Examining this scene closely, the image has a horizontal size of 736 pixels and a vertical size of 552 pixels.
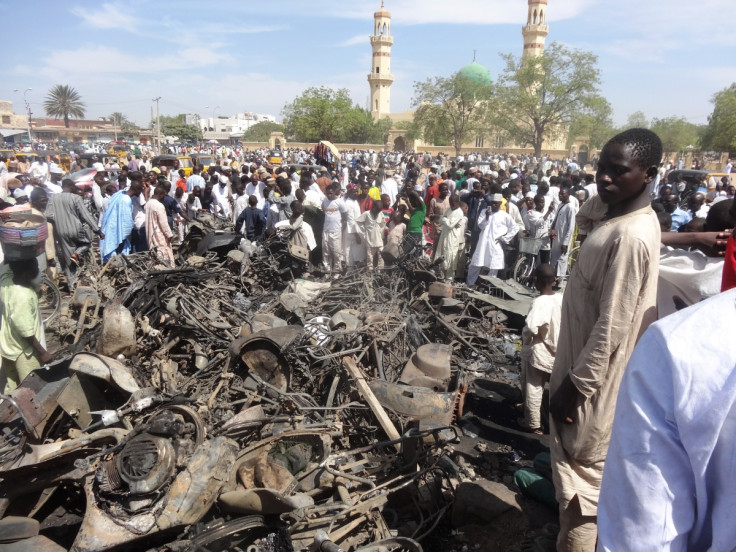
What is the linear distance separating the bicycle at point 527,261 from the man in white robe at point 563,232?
0.34m

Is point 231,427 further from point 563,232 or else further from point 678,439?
point 563,232

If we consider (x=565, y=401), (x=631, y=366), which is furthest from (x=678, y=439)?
(x=565, y=401)

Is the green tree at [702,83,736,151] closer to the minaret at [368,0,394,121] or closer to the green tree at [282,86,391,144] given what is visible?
the green tree at [282,86,391,144]

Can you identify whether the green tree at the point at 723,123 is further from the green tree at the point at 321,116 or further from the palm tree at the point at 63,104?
the palm tree at the point at 63,104

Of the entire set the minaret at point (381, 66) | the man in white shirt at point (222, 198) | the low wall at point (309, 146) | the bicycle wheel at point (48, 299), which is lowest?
the bicycle wheel at point (48, 299)

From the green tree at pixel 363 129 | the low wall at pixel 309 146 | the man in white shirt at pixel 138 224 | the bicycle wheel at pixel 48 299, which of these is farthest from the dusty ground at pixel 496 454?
the green tree at pixel 363 129

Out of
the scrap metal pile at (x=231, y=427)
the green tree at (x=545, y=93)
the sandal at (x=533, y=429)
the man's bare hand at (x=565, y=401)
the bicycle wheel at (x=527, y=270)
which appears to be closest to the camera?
the man's bare hand at (x=565, y=401)

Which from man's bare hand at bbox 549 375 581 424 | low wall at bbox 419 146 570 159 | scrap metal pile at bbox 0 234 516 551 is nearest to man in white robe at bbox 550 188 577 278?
scrap metal pile at bbox 0 234 516 551

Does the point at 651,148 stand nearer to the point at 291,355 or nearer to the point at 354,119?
the point at 291,355

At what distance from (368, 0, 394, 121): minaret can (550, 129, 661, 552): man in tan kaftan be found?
227 feet

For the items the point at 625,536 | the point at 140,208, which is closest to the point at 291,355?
the point at 625,536

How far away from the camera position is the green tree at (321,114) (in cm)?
4997

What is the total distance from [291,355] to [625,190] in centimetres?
336

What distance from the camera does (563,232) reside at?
8695mm
